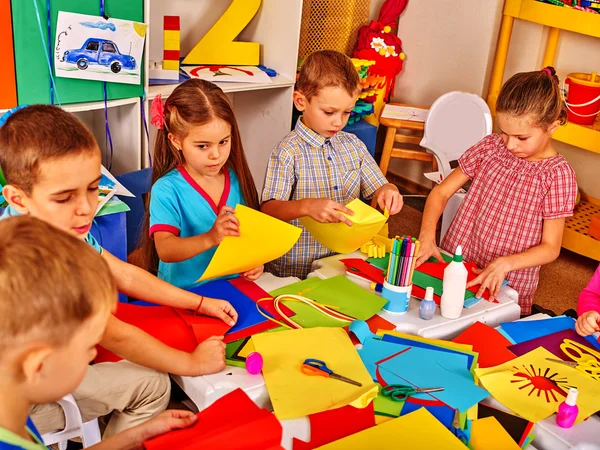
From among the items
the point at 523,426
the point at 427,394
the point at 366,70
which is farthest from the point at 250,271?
the point at 366,70

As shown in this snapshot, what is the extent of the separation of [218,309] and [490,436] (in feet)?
1.86

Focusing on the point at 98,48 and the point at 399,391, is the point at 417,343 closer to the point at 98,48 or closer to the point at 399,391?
the point at 399,391

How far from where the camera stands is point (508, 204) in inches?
74.9

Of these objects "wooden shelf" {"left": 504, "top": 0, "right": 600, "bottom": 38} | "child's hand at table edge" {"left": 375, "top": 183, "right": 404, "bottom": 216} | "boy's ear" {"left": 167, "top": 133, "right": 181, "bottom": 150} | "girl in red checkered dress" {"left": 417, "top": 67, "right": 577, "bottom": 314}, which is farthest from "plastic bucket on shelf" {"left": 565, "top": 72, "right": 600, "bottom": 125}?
"boy's ear" {"left": 167, "top": 133, "right": 181, "bottom": 150}

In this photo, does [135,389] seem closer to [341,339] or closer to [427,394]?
[341,339]

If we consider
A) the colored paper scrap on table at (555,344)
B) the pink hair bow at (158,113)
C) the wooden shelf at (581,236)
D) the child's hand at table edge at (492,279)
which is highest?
the pink hair bow at (158,113)

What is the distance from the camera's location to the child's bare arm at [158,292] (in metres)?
1.36

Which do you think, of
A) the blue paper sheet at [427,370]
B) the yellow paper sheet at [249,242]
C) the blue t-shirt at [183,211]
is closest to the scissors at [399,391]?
the blue paper sheet at [427,370]

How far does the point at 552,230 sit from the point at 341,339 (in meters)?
0.80

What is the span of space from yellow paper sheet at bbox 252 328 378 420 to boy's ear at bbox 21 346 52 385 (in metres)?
0.44

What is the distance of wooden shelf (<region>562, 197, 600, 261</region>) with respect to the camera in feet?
9.80

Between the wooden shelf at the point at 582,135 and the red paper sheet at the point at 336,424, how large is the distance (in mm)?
2161

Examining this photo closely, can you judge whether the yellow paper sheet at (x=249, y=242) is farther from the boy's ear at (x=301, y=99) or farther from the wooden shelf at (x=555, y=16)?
the wooden shelf at (x=555, y=16)

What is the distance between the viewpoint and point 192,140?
165 centimetres
